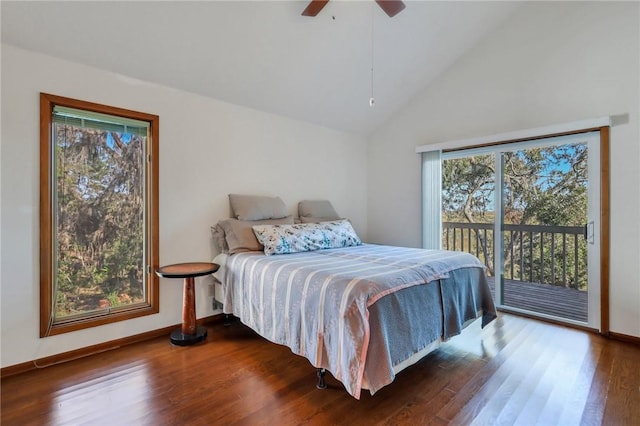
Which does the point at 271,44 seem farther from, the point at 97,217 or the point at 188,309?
the point at 188,309

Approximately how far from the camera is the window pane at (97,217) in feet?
7.74

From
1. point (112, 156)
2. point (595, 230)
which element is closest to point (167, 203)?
point (112, 156)

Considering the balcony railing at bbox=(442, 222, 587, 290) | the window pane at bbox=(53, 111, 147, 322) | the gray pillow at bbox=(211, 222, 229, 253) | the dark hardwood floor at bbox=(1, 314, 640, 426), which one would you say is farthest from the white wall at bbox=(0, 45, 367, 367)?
the balcony railing at bbox=(442, 222, 587, 290)

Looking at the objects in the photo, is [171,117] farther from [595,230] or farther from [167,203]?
[595,230]

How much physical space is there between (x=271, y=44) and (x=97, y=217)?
2.11 meters

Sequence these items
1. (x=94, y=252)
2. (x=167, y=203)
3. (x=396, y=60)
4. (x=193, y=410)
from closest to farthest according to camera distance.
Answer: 1. (x=193, y=410)
2. (x=94, y=252)
3. (x=167, y=203)
4. (x=396, y=60)

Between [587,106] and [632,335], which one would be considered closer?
[632,335]

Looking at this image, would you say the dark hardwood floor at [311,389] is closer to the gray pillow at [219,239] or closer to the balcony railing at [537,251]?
the balcony railing at [537,251]

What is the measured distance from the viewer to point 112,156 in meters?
2.61

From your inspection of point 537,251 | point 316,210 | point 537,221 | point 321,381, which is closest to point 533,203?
point 537,221

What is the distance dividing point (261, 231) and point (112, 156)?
1.42 metres

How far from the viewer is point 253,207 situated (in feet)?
10.3

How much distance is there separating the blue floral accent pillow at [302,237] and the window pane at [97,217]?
3.69 ft

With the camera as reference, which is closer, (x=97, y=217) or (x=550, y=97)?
(x=97, y=217)
